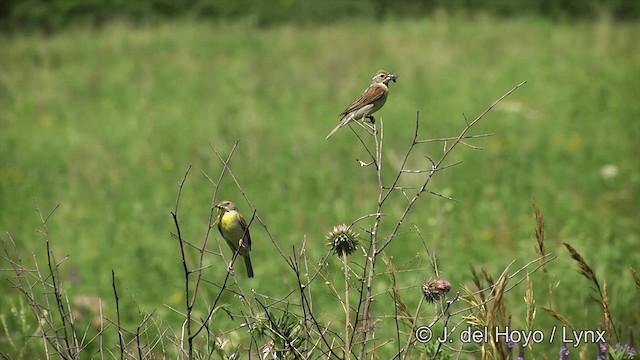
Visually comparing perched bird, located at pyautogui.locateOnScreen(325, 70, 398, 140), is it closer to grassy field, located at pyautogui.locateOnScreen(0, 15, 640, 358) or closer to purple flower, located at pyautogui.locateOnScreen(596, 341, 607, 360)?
grassy field, located at pyautogui.locateOnScreen(0, 15, 640, 358)

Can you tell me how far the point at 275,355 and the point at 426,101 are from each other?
9.64 meters

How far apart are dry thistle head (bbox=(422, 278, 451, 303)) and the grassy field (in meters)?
0.45

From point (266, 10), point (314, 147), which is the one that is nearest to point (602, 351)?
point (314, 147)

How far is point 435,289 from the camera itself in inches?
93.2

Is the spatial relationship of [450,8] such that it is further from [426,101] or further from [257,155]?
[257,155]

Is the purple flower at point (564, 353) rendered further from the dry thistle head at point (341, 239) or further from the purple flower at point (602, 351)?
the dry thistle head at point (341, 239)

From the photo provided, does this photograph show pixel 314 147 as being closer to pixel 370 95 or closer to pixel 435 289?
pixel 370 95

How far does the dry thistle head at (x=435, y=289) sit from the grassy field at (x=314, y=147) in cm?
45

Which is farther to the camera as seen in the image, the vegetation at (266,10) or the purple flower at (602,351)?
the vegetation at (266,10)

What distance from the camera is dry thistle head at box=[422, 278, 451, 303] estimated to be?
92.6 inches

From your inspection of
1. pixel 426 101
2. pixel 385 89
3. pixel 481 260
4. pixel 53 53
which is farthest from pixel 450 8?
pixel 385 89

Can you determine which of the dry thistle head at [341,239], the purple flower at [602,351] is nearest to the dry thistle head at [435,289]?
the dry thistle head at [341,239]

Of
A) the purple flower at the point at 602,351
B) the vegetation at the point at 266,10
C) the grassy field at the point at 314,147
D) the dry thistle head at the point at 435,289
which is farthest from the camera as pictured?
the vegetation at the point at 266,10

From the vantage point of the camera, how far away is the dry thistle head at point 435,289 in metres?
2.35
